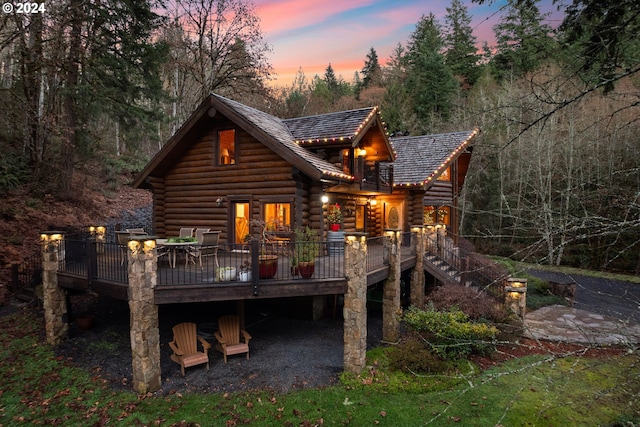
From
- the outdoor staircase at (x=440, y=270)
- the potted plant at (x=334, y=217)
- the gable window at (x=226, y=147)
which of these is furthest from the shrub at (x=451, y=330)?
the gable window at (x=226, y=147)

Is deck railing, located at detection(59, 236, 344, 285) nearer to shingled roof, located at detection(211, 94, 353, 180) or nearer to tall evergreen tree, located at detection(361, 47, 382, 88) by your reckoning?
shingled roof, located at detection(211, 94, 353, 180)

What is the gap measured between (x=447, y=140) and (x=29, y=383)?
21.8 m

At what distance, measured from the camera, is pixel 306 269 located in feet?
32.4

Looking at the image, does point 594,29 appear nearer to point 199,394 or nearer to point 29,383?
point 199,394

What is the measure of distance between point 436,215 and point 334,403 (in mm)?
16531

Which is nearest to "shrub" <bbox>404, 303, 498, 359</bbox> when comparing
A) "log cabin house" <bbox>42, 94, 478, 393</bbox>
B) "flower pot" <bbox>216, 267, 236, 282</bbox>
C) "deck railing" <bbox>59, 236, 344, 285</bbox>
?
"log cabin house" <bbox>42, 94, 478, 393</bbox>

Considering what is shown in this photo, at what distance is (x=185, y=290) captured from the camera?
9.09 metres

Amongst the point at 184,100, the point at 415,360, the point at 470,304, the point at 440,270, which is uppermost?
the point at 184,100

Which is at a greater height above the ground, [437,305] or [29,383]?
[437,305]

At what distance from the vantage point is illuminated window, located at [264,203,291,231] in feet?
46.7

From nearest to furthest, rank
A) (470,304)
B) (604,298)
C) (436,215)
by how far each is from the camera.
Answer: (470,304) → (604,298) → (436,215)

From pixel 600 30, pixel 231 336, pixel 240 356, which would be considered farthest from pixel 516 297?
pixel 600 30

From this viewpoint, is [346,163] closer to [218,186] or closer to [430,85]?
[218,186]

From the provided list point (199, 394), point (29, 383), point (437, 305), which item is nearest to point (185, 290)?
point (199, 394)
